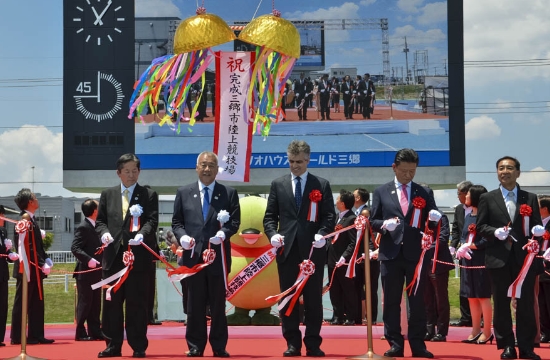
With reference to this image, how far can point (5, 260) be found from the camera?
29.8 ft

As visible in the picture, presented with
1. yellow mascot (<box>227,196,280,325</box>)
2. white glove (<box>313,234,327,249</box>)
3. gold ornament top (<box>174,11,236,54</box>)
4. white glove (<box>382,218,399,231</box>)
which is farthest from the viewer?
yellow mascot (<box>227,196,280,325</box>)

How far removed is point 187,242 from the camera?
23.6ft

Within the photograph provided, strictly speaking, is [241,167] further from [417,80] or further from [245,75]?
[417,80]

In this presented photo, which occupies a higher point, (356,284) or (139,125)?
(139,125)

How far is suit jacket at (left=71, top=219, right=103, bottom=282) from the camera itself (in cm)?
942

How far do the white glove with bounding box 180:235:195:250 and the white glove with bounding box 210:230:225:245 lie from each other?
154mm

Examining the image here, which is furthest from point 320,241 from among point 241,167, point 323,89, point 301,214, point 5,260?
point 323,89

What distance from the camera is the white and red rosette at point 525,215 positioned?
723 cm

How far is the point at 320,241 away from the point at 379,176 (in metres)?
14.9

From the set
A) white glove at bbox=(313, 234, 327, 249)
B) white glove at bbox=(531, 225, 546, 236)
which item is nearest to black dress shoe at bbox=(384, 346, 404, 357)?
white glove at bbox=(313, 234, 327, 249)

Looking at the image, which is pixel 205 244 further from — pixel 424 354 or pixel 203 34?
pixel 203 34

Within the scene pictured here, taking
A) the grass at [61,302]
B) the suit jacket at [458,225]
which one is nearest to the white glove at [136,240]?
the suit jacket at [458,225]

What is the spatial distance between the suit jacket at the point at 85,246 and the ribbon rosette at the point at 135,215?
2141 millimetres

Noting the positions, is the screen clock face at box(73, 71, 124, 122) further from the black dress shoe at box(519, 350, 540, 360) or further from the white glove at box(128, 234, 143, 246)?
the black dress shoe at box(519, 350, 540, 360)
